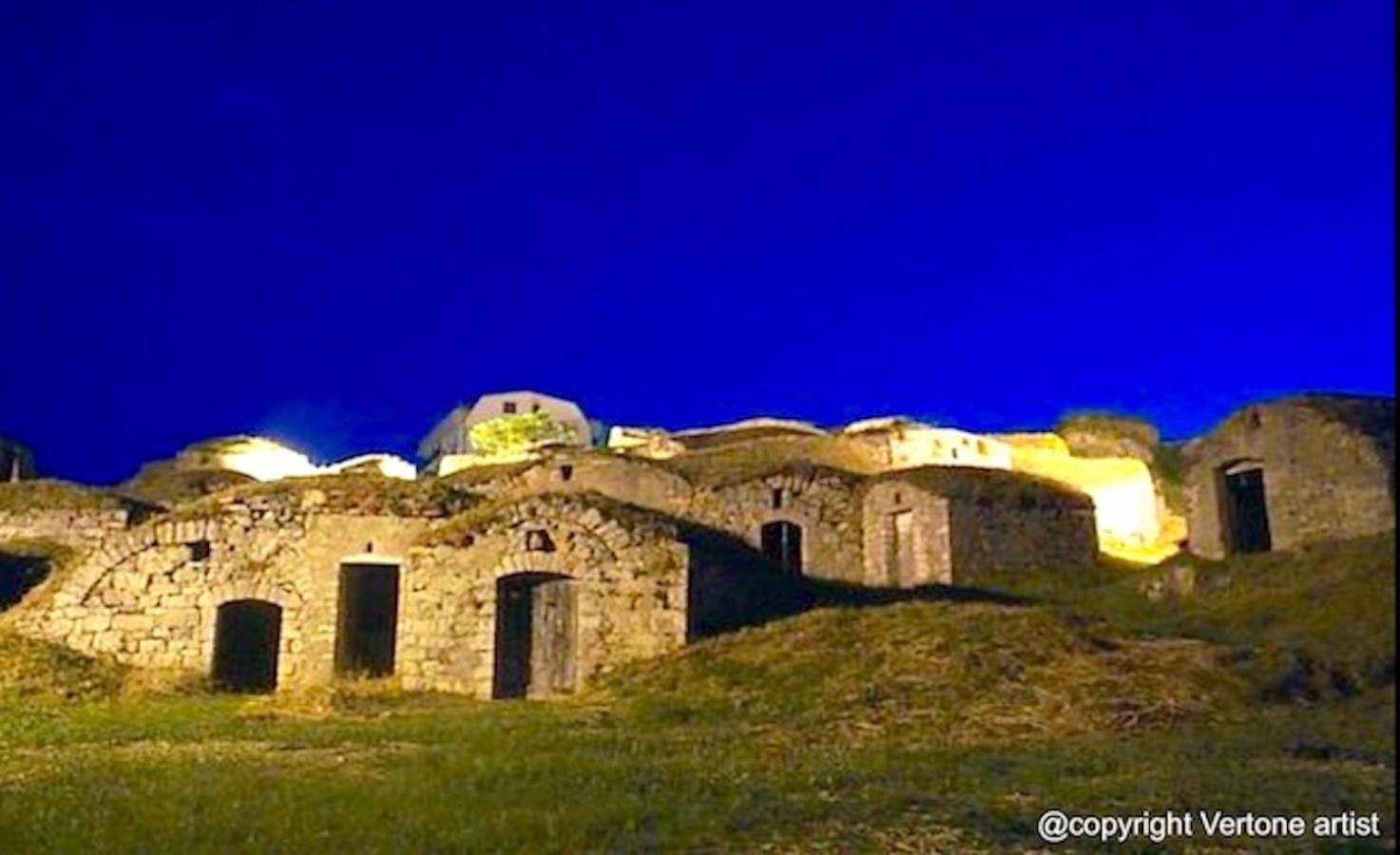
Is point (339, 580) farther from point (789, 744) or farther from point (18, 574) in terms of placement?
point (789, 744)

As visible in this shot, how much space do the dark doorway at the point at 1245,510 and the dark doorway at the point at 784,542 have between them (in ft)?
30.9

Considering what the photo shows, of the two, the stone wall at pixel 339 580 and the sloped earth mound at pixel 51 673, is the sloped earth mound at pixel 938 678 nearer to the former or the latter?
the stone wall at pixel 339 580

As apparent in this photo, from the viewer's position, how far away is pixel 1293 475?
2384 cm

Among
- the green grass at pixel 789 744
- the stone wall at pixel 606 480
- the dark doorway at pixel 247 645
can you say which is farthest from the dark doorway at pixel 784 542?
the dark doorway at pixel 247 645

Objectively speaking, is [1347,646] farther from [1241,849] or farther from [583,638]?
[583,638]

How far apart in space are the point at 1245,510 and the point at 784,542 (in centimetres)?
1033

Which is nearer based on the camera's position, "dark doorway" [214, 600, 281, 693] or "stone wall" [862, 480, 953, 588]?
"dark doorway" [214, 600, 281, 693]

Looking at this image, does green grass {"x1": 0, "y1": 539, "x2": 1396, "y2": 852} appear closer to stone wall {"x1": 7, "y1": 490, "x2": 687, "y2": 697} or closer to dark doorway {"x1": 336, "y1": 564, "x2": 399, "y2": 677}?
stone wall {"x1": 7, "y1": 490, "x2": 687, "y2": 697}

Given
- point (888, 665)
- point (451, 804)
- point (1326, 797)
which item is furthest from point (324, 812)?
point (888, 665)

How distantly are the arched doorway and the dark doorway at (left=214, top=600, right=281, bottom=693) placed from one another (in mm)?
19358

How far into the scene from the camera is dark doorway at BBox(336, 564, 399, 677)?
20.8 meters

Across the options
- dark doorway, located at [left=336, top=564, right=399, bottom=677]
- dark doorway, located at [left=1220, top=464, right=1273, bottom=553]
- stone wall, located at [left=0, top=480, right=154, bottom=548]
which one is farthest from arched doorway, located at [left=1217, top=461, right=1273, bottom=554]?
stone wall, located at [left=0, top=480, right=154, bottom=548]

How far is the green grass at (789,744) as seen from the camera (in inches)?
297

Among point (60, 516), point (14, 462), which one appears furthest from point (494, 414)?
point (60, 516)
